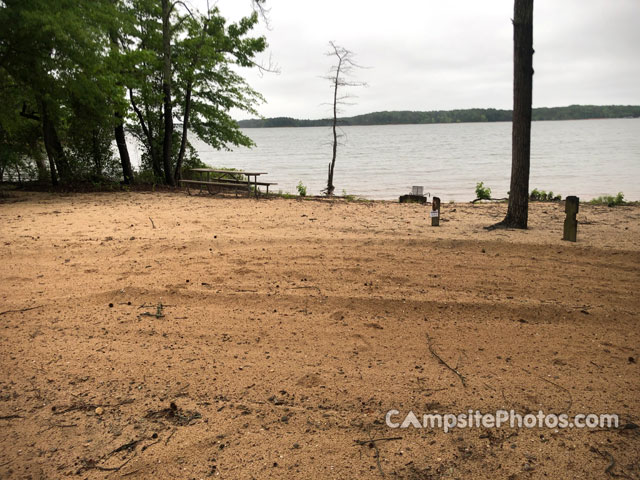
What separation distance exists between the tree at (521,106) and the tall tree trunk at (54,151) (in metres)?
13.0

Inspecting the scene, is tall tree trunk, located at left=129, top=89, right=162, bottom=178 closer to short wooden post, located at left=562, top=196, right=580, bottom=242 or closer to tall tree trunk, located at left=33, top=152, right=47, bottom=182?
tall tree trunk, located at left=33, top=152, right=47, bottom=182

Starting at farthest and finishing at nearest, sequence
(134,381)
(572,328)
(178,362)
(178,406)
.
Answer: (572,328) < (178,362) < (134,381) < (178,406)

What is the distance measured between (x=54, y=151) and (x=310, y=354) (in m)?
14.6

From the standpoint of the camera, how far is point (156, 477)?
241 centimetres

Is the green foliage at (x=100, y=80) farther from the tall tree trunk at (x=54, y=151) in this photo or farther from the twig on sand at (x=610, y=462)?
the twig on sand at (x=610, y=462)

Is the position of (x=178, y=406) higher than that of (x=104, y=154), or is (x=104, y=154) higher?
(x=104, y=154)

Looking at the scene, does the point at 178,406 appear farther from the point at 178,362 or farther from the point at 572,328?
the point at 572,328

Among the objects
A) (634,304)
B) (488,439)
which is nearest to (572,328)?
(634,304)

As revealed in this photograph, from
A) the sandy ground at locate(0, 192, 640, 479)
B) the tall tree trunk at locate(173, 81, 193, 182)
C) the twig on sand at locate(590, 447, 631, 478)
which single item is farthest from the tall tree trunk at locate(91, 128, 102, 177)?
the twig on sand at locate(590, 447, 631, 478)

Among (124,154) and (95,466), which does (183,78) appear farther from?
(95,466)

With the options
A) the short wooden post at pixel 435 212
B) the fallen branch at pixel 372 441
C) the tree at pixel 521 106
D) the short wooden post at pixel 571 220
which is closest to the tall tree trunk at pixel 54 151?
the short wooden post at pixel 435 212

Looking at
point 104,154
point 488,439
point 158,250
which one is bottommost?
point 488,439

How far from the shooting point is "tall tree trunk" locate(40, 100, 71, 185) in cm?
1451

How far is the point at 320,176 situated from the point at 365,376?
96.3 ft
